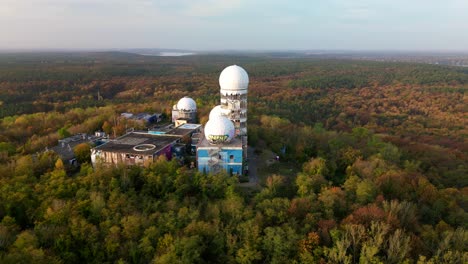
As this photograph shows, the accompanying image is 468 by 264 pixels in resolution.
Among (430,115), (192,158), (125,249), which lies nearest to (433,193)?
(192,158)

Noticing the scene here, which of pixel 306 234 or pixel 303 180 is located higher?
pixel 303 180

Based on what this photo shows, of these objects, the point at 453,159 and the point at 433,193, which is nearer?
the point at 433,193

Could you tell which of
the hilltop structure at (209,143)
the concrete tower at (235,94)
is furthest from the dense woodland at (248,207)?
the concrete tower at (235,94)

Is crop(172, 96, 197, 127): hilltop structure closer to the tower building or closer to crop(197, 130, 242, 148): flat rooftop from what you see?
the tower building

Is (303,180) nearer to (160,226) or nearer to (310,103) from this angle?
(160,226)

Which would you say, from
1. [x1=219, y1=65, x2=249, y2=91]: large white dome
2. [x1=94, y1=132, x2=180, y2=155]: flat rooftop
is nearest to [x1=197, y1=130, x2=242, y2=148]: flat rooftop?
[x1=94, y1=132, x2=180, y2=155]: flat rooftop

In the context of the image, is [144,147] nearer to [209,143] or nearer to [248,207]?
[209,143]
